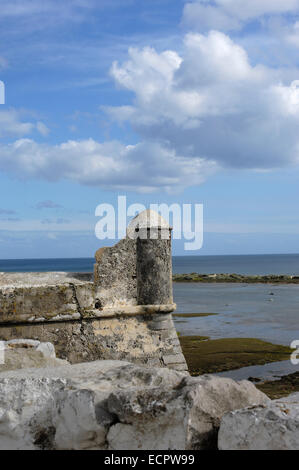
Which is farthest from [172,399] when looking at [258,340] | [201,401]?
[258,340]

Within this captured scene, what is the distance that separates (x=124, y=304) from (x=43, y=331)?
1.26 meters

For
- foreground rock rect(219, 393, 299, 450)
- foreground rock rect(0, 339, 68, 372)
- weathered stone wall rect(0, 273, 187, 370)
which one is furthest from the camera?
weathered stone wall rect(0, 273, 187, 370)

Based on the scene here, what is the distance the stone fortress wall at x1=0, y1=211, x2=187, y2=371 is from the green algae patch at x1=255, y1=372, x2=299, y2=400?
377 centimetres

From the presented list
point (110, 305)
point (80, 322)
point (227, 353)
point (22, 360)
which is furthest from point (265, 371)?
point (22, 360)

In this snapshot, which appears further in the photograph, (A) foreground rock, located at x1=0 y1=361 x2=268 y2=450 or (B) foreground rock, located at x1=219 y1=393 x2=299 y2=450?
(A) foreground rock, located at x1=0 y1=361 x2=268 y2=450

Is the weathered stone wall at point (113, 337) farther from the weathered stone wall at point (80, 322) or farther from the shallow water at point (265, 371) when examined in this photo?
the shallow water at point (265, 371)

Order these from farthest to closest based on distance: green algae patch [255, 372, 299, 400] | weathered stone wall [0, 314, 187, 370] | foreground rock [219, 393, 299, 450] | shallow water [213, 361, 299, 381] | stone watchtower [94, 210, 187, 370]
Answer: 1. shallow water [213, 361, 299, 381]
2. green algae patch [255, 372, 299, 400]
3. stone watchtower [94, 210, 187, 370]
4. weathered stone wall [0, 314, 187, 370]
5. foreground rock [219, 393, 299, 450]

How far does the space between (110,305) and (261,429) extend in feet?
18.4

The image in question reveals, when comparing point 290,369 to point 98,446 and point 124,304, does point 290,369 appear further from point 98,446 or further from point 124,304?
point 98,446

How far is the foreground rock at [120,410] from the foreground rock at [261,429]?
0.15 meters

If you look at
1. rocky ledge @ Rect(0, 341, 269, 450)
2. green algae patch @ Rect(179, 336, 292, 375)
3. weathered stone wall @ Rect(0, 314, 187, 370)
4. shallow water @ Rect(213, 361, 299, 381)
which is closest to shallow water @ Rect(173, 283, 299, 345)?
green algae patch @ Rect(179, 336, 292, 375)

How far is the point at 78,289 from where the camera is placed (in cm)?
748

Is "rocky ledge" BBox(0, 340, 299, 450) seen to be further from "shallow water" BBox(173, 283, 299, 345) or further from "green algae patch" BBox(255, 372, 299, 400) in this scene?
"shallow water" BBox(173, 283, 299, 345)

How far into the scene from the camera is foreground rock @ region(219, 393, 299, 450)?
2158 mm
